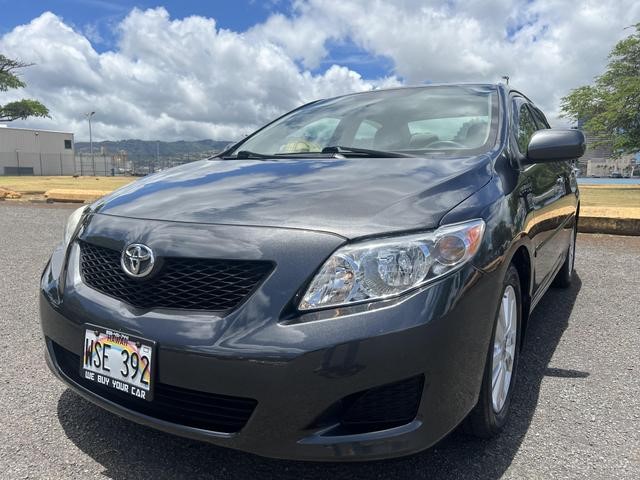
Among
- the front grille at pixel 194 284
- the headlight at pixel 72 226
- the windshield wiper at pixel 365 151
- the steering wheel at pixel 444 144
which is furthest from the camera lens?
the steering wheel at pixel 444 144

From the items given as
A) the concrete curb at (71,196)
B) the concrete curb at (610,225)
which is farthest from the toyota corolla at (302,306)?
the concrete curb at (71,196)

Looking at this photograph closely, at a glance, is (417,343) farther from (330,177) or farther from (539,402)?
(539,402)

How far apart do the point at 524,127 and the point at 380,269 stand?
195 centimetres

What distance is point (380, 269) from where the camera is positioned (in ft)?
5.12

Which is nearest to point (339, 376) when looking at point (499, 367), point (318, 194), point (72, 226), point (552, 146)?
point (318, 194)

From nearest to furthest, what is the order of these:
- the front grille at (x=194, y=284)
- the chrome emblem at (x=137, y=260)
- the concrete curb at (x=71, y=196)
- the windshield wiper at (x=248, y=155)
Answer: the front grille at (x=194, y=284) → the chrome emblem at (x=137, y=260) → the windshield wiper at (x=248, y=155) → the concrete curb at (x=71, y=196)

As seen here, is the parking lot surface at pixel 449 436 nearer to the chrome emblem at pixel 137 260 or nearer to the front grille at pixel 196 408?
the front grille at pixel 196 408

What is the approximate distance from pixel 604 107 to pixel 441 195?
1239 inches

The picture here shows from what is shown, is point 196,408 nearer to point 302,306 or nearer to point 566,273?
point 302,306

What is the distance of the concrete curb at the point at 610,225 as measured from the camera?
666cm

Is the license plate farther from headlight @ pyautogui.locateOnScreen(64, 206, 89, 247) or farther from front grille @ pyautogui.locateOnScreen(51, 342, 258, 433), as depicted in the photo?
headlight @ pyautogui.locateOnScreen(64, 206, 89, 247)

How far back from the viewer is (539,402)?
7.82 feet

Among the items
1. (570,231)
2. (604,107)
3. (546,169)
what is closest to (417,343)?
(546,169)

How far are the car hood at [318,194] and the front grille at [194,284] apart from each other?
0.54 ft
